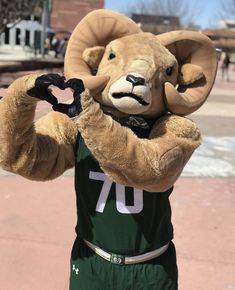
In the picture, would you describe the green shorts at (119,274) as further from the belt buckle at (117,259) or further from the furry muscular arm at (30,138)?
the furry muscular arm at (30,138)

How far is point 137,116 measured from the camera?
1.99 metres

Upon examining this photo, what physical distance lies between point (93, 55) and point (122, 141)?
50 centimetres

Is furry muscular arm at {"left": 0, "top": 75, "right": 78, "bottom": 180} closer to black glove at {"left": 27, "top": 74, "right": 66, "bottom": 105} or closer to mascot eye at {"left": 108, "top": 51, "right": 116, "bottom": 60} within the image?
black glove at {"left": 27, "top": 74, "right": 66, "bottom": 105}

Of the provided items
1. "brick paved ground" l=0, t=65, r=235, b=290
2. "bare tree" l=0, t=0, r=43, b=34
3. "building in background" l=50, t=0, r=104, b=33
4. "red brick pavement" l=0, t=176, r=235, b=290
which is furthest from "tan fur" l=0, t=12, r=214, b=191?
"building in background" l=50, t=0, r=104, b=33

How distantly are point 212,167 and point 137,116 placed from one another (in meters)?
4.94

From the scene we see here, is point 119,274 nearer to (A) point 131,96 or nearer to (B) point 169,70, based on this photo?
(A) point 131,96

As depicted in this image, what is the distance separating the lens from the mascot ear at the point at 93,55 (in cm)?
209

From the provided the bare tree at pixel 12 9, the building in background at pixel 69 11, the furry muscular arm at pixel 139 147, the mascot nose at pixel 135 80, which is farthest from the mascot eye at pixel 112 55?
the building in background at pixel 69 11

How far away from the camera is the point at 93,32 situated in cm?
213

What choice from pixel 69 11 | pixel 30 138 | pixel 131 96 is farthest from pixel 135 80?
pixel 69 11

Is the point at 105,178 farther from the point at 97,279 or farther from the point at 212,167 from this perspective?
the point at 212,167

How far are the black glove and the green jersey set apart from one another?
35cm

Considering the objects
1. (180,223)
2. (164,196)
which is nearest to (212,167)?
(180,223)

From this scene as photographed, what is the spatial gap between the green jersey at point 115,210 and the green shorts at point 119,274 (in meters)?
0.07
